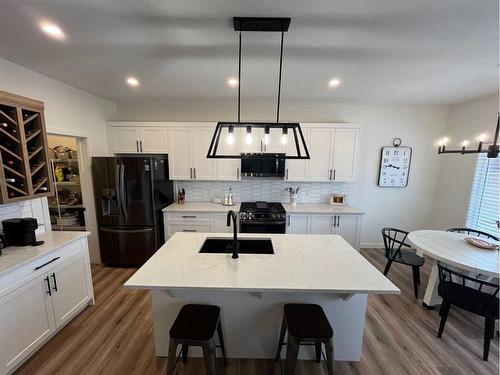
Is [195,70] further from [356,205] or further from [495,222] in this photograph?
[495,222]

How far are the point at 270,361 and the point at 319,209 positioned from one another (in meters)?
2.31

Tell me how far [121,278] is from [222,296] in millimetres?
2101

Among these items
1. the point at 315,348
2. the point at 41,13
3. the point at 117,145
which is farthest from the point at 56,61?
the point at 315,348

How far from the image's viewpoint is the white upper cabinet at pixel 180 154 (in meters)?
3.53

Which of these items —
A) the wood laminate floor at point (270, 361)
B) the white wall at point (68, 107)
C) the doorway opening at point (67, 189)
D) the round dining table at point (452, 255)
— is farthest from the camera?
the doorway opening at point (67, 189)

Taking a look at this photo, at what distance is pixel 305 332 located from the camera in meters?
1.38

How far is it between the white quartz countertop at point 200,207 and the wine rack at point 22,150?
1560 millimetres

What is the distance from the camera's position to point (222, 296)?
5.70 ft

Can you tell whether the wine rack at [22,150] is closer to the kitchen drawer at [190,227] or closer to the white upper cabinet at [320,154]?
the kitchen drawer at [190,227]

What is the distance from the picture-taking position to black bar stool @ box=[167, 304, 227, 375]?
1331 millimetres

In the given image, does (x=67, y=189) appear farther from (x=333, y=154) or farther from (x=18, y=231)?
(x=333, y=154)

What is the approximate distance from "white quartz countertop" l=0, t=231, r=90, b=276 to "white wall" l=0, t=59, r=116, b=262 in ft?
1.50

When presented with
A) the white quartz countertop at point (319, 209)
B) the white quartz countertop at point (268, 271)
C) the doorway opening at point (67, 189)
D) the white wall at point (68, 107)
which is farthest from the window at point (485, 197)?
the doorway opening at point (67, 189)

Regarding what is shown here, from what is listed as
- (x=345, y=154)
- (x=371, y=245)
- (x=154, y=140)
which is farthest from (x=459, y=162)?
(x=154, y=140)
